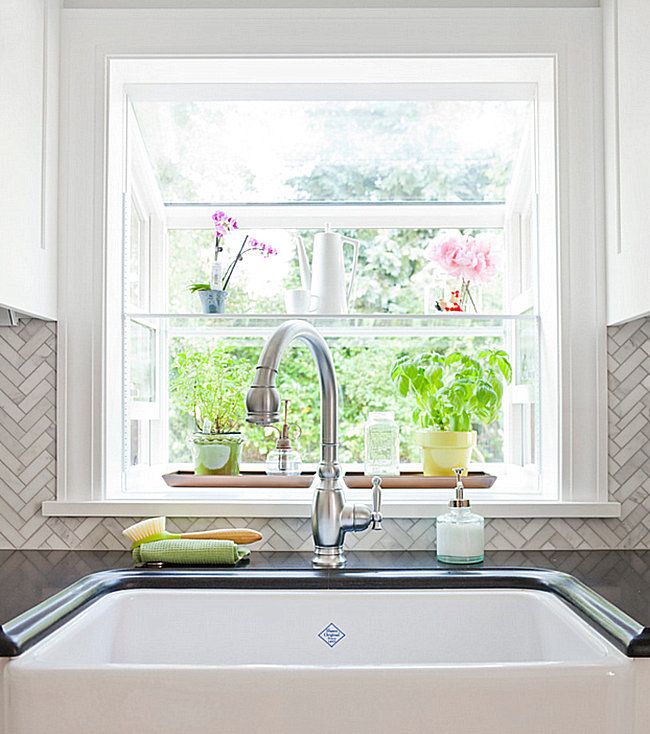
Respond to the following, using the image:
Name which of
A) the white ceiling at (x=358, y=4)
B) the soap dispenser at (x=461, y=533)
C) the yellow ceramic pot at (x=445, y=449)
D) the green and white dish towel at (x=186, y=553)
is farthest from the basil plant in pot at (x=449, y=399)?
the white ceiling at (x=358, y=4)

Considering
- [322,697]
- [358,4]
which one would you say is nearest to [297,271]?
[358,4]

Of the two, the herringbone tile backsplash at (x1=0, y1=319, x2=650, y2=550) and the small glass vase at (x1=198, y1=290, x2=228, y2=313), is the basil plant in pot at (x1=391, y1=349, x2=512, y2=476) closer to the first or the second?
the herringbone tile backsplash at (x1=0, y1=319, x2=650, y2=550)

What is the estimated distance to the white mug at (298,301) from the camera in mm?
2111

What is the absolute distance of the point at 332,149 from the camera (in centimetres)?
228

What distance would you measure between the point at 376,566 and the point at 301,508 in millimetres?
262

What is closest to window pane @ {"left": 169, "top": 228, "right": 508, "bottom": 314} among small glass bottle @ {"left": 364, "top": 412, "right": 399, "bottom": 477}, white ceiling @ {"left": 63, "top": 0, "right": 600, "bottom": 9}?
small glass bottle @ {"left": 364, "top": 412, "right": 399, "bottom": 477}

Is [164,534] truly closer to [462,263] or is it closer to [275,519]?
[275,519]

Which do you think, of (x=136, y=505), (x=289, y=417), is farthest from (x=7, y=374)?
(x=289, y=417)

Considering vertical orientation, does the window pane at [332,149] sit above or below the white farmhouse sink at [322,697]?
above

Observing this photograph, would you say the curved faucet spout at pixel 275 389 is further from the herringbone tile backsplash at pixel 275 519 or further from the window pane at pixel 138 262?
the window pane at pixel 138 262

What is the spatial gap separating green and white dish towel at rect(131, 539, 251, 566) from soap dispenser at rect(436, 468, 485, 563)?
15.6 inches

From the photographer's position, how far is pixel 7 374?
1.97m

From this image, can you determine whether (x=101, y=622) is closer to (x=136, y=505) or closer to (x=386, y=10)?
(x=136, y=505)

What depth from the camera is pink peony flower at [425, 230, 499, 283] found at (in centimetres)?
219
